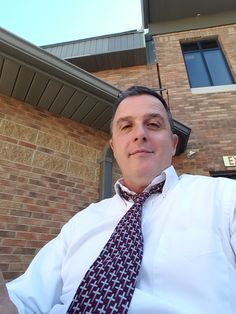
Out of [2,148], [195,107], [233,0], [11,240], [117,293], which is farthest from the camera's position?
[233,0]

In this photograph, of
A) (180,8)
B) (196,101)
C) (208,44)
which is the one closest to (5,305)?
(196,101)

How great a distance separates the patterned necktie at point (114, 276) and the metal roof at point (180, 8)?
7014mm

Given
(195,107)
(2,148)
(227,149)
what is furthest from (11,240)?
(195,107)

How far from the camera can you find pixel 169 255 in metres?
0.98

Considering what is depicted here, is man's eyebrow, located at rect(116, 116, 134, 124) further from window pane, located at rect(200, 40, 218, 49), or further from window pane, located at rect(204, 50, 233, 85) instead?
window pane, located at rect(200, 40, 218, 49)

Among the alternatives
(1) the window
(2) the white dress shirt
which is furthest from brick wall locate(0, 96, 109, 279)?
(1) the window

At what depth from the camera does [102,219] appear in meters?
1.37

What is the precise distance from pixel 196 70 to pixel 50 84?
168 inches

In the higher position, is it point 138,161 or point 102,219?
point 138,161

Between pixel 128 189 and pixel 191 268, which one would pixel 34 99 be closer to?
pixel 128 189

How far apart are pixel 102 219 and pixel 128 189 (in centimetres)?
24

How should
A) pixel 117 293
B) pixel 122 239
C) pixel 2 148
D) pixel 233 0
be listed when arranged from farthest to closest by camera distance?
pixel 233 0, pixel 2 148, pixel 122 239, pixel 117 293

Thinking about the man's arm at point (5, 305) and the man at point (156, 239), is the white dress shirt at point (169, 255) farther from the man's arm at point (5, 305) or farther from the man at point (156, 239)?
the man's arm at point (5, 305)

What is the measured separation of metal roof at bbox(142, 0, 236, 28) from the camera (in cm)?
641
